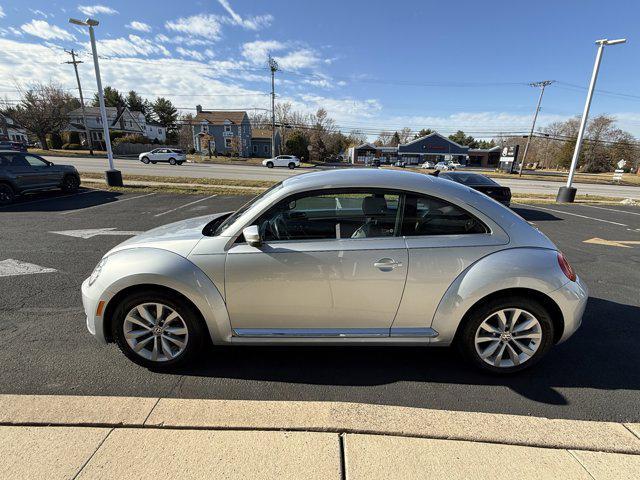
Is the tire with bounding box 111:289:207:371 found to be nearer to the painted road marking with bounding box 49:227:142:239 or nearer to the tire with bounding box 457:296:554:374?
the tire with bounding box 457:296:554:374

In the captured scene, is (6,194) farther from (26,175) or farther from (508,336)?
(508,336)

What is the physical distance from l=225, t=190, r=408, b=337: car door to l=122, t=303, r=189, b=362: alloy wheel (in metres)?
0.47

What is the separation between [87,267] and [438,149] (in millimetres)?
75747

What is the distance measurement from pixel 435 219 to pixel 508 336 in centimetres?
110

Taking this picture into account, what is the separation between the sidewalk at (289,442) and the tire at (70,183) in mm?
12410

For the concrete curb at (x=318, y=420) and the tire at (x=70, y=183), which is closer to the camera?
the concrete curb at (x=318, y=420)

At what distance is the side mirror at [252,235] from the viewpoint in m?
2.36

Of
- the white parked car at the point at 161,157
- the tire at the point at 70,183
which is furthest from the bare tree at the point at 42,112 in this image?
the tire at the point at 70,183

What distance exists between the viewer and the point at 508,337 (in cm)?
257

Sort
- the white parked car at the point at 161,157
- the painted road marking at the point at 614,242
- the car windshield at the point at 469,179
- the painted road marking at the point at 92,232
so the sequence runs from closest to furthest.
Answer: the painted road marking at the point at 92,232
the painted road marking at the point at 614,242
the car windshield at the point at 469,179
the white parked car at the point at 161,157

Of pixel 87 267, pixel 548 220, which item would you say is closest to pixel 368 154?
pixel 548 220

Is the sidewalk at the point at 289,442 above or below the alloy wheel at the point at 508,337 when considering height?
below

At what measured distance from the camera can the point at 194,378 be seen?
2584 mm

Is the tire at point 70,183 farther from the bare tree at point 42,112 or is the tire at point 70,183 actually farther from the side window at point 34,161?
the bare tree at point 42,112
